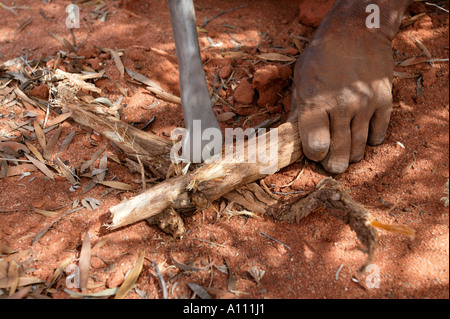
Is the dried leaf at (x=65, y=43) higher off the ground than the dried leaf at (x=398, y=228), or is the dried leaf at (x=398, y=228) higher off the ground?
the dried leaf at (x=65, y=43)

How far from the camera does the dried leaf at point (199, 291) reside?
5.57 feet

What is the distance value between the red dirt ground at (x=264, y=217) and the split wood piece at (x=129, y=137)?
0.12m

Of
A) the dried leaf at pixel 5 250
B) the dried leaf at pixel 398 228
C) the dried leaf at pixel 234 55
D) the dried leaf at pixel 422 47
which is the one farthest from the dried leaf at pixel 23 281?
the dried leaf at pixel 422 47

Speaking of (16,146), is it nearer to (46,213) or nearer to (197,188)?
(46,213)

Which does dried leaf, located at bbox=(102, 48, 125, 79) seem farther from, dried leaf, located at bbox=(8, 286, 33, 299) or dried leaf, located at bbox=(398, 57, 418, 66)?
dried leaf, located at bbox=(398, 57, 418, 66)

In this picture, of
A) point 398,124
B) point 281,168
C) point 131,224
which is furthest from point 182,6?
point 398,124

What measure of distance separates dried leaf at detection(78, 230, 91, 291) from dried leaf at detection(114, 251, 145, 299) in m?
0.18

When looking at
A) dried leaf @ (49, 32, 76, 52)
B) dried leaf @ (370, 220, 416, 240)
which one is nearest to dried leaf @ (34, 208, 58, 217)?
dried leaf @ (49, 32, 76, 52)

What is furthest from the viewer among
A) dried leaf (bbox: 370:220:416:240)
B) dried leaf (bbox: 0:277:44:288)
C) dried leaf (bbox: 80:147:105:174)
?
dried leaf (bbox: 80:147:105:174)

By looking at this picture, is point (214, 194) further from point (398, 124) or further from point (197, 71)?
point (398, 124)

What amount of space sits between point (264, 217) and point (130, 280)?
30.3 inches

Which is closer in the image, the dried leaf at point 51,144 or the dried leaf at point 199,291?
the dried leaf at point 199,291

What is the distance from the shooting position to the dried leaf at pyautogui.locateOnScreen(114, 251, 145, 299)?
172 centimetres

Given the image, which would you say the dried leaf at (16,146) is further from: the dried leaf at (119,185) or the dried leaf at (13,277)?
the dried leaf at (13,277)
